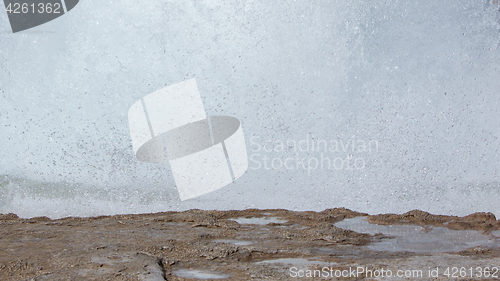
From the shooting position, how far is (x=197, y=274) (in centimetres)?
264

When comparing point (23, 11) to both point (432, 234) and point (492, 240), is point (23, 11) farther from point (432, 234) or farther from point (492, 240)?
point (492, 240)

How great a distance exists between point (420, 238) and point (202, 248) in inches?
75.1

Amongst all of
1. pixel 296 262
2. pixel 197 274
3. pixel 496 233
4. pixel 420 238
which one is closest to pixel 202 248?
pixel 197 274

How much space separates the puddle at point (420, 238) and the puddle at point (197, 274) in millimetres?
1372

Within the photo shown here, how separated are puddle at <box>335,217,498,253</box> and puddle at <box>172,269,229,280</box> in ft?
4.50

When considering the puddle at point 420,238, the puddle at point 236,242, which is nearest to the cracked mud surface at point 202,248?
the puddle at point 236,242

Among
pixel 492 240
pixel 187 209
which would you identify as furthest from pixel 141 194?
pixel 492 240

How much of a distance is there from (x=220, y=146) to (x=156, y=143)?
831 mm

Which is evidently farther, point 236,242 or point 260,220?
point 260,220

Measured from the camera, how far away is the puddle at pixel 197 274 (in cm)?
258

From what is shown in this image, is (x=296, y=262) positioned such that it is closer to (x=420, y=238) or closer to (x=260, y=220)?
(x=420, y=238)

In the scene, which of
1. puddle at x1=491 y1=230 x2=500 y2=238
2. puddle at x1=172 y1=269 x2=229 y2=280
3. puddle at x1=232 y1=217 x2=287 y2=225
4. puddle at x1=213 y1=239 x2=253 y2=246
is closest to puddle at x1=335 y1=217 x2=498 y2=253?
puddle at x1=491 y1=230 x2=500 y2=238

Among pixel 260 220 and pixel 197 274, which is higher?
pixel 260 220

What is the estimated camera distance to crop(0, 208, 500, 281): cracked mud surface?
106 inches
